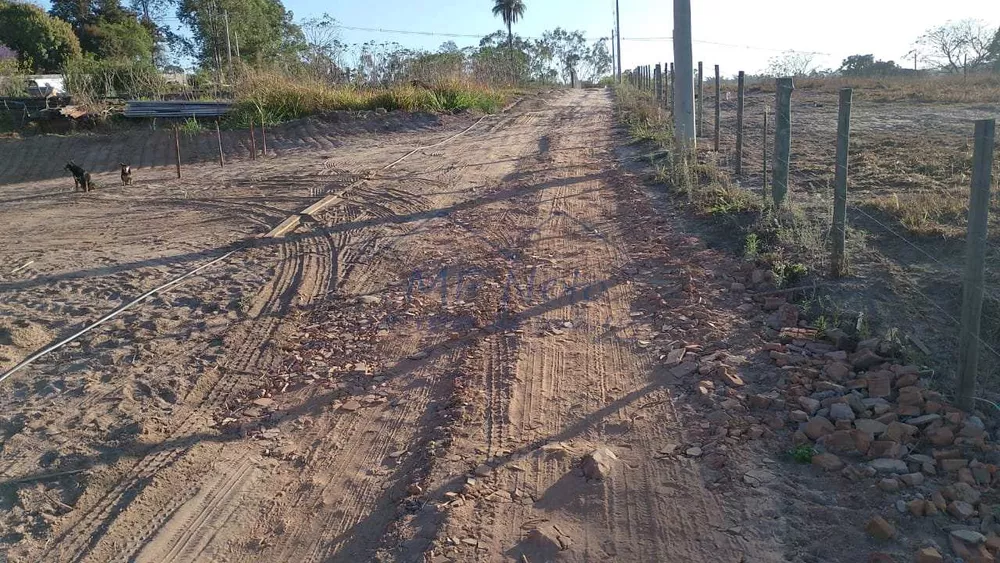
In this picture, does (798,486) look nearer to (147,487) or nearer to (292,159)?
(147,487)

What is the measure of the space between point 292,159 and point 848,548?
14551mm

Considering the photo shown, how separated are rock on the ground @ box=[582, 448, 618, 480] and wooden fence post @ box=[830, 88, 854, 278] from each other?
9.70 feet

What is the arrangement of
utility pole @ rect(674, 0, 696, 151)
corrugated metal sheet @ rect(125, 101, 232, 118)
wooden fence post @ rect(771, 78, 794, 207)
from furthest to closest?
corrugated metal sheet @ rect(125, 101, 232, 118)
utility pole @ rect(674, 0, 696, 151)
wooden fence post @ rect(771, 78, 794, 207)

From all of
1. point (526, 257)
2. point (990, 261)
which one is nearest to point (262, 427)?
point (526, 257)

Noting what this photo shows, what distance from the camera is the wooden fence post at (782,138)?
7.10 m

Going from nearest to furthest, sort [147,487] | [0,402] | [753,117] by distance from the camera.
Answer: [147,487] < [0,402] < [753,117]

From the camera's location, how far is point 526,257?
24.1 ft

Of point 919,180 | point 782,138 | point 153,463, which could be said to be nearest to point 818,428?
point 153,463

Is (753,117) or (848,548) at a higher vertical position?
(753,117)

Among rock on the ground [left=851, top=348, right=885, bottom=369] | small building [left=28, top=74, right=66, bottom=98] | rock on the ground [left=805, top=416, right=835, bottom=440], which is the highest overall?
small building [left=28, top=74, right=66, bottom=98]

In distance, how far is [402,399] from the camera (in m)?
4.64

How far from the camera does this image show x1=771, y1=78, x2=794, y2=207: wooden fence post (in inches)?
280

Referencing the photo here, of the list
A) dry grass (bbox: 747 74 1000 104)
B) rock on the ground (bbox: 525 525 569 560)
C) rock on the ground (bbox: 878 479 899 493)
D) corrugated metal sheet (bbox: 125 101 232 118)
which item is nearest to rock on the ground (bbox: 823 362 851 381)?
rock on the ground (bbox: 878 479 899 493)

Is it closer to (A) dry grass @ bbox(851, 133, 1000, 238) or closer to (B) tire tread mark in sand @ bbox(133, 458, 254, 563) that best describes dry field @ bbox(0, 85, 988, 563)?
(B) tire tread mark in sand @ bbox(133, 458, 254, 563)
